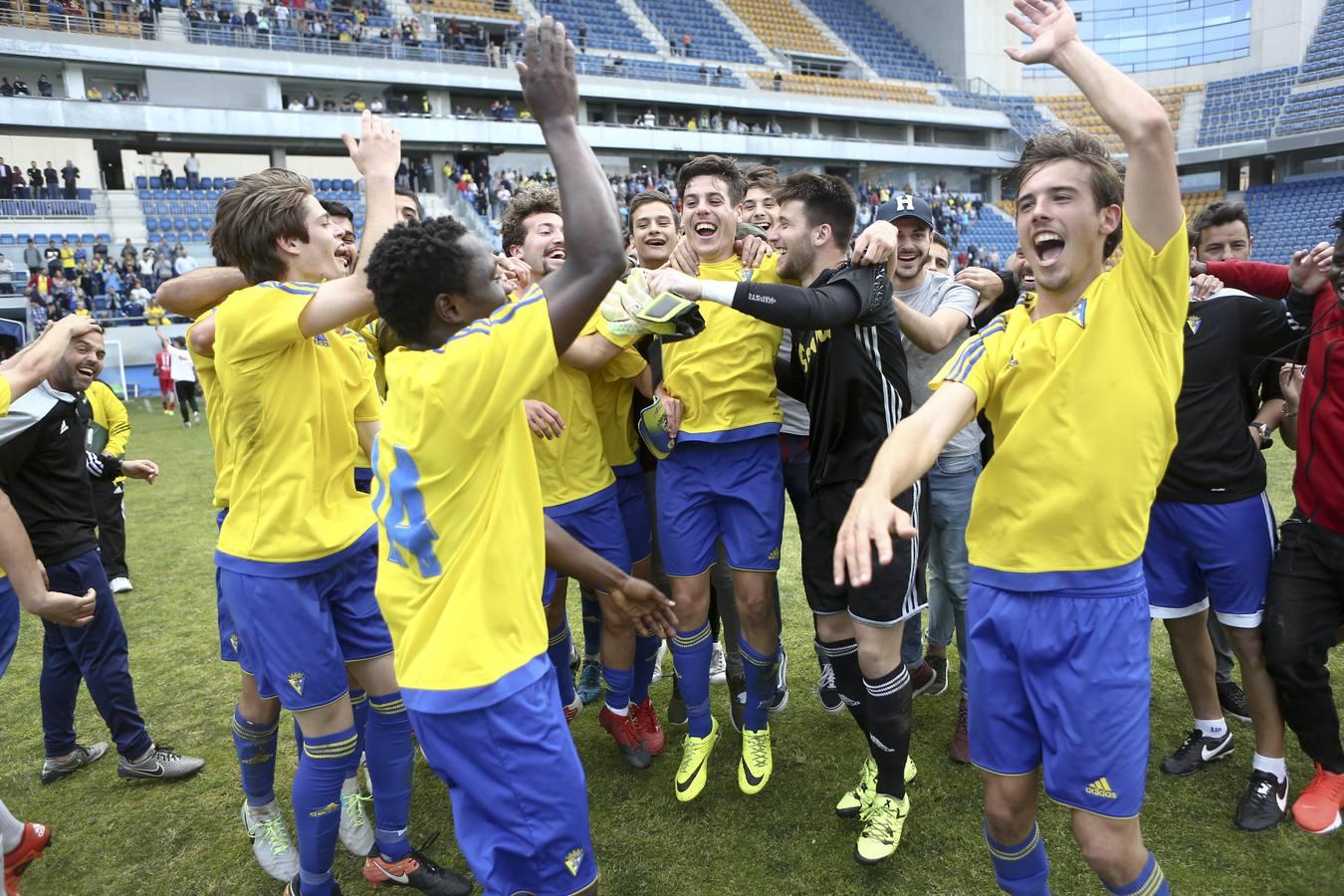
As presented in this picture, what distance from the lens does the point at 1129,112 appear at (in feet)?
6.90

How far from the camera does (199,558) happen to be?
8.54 m

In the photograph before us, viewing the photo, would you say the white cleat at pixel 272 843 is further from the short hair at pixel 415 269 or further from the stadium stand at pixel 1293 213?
the stadium stand at pixel 1293 213

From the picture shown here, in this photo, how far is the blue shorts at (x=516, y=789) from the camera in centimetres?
227

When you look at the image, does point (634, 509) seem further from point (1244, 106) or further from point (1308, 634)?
point (1244, 106)

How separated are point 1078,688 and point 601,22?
38.0m

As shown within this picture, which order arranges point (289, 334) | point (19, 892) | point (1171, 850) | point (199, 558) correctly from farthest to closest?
point (199, 558) < point (19, 892) < point (1171, 850) < point (289, 334)

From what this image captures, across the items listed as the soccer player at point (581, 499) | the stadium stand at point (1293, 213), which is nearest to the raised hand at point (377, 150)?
the soccer player at point (581, 499)

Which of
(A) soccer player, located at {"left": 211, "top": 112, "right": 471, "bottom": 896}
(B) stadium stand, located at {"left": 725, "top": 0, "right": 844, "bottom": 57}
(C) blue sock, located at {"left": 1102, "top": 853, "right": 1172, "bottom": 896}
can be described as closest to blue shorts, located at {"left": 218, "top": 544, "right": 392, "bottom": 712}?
(A) soccer player, located at {"left": 211, "top": 112, "right": 471, "bottom": 896}

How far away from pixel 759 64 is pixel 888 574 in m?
39.2

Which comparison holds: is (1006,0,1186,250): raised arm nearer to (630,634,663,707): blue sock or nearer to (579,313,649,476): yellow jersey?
(579,313,649,476): yellow jersey

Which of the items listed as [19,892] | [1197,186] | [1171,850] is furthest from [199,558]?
[1197,186]

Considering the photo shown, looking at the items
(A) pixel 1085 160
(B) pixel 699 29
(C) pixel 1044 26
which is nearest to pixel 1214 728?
(A) pixel 1085 160

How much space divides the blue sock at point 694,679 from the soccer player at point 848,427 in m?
0.57

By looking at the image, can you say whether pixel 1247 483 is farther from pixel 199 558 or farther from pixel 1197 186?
pixel 1197 186
